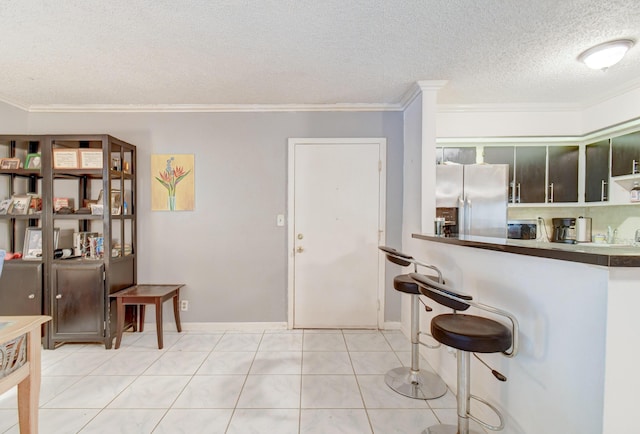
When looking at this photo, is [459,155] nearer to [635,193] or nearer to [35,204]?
[635,193]

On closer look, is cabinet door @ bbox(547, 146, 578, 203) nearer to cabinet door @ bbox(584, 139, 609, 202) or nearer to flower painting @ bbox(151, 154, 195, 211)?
cabinet door @ bbox(584, 139, 609, 202)

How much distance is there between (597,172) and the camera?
3035 millimetres

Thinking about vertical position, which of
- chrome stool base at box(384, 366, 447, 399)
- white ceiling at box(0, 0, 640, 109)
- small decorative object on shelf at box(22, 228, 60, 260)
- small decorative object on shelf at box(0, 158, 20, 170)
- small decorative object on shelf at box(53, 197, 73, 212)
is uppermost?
white ceiling at box(0, 0, 640, 109)

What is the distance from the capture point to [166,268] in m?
2.97

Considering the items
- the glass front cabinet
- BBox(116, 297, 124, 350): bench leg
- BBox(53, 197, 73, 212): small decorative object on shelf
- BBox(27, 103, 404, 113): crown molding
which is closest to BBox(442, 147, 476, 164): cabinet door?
BBox(27, 103, 404, 113): crown molding

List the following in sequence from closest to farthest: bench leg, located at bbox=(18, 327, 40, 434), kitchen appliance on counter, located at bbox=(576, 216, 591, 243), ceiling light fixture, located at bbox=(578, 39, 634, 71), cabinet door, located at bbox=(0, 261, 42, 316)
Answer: bench leg, located at bbox=(18, 327, 40, 434) < ceiling light fixture, located at bbox=(578, 39, 634, 71) < cabinet door, located at bbox=(0, 261, 42, 316) < kitchen appliance on counter, located at bbox=(576, 216, 591, 243)

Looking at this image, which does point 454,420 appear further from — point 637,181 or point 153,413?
point 637,181

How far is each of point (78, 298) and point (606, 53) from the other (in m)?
4.48

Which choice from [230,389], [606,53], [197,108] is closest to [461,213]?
[606,53]

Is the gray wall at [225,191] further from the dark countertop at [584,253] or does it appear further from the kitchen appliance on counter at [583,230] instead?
the kitchen appliance on counter at [583,230]

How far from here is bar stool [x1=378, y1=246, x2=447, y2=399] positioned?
192cm

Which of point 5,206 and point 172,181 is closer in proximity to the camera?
point 5,206

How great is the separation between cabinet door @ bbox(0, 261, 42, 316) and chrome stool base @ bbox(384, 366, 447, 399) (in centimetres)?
310

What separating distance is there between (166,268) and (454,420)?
2.81 meters
